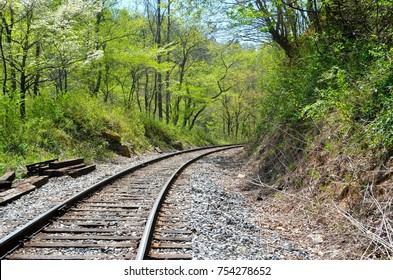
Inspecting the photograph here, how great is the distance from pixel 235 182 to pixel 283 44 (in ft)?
20.4

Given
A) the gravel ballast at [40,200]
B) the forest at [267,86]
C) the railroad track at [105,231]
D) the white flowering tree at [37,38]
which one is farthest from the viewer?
the white flowering tree at [37,38]

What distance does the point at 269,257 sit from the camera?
15.1ft

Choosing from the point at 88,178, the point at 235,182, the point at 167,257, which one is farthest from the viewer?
the point at 235,182

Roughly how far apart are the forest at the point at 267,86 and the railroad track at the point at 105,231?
2858 millimetres

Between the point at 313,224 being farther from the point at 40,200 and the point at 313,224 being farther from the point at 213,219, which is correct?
the point at 40,200

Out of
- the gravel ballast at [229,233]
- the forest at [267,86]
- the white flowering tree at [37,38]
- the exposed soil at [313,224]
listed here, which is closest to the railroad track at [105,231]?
the gravel ballast at [229,233]

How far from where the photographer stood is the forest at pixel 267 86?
20.8ft

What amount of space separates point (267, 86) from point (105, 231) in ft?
33.2

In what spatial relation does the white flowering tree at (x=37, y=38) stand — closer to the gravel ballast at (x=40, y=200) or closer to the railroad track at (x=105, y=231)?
the gravel ballast at (x=40, y=200)

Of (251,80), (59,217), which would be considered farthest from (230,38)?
(251,80)

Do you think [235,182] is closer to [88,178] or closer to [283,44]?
[88,178]

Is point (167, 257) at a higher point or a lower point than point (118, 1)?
lower

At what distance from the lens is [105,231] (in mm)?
5219

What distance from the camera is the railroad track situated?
442 centimetres
